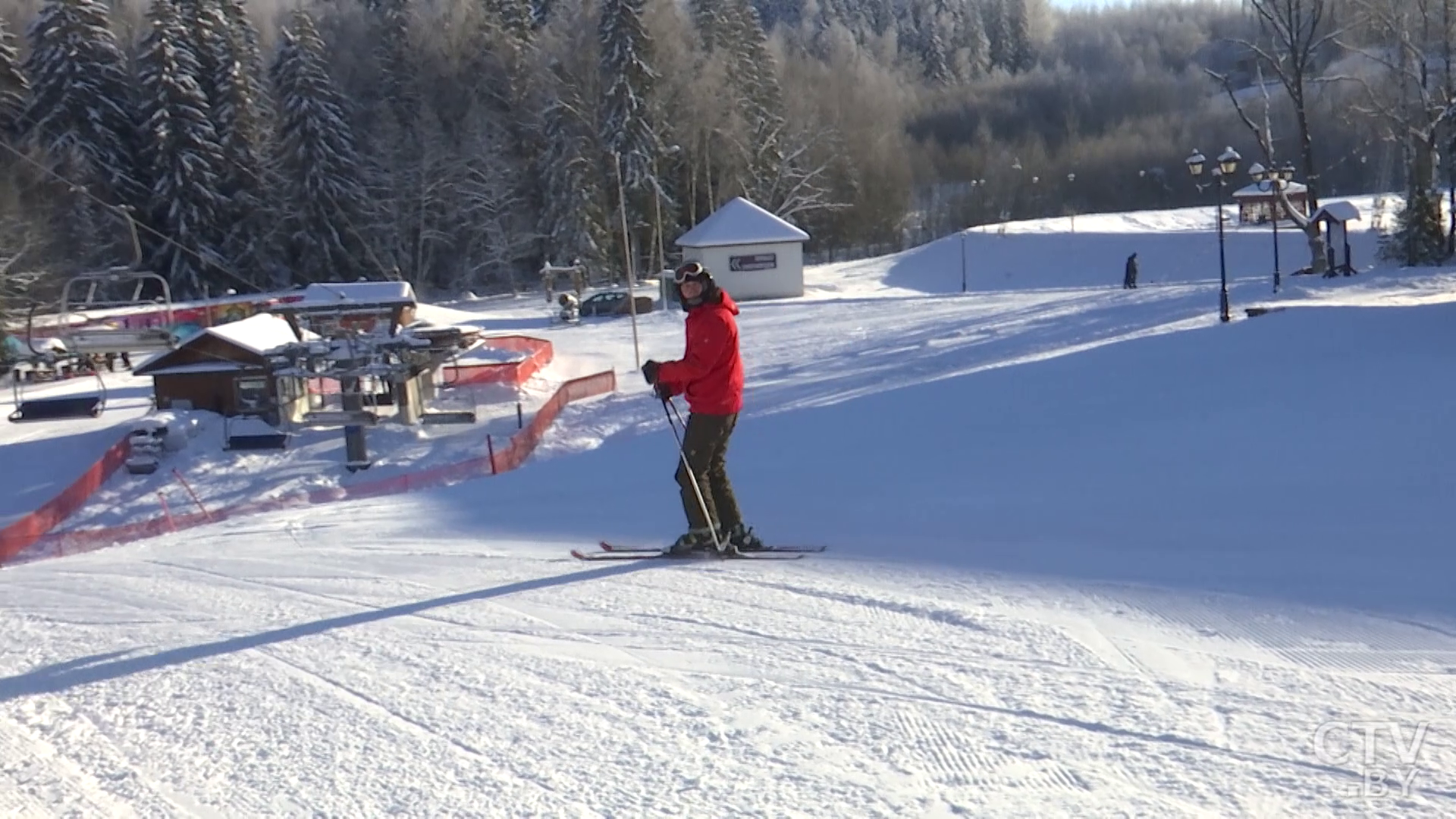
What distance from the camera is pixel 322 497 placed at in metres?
15.8

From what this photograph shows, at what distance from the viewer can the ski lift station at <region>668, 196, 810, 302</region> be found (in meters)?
Answer: 44.9

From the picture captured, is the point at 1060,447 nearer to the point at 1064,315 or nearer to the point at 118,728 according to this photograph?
the point at 118,728

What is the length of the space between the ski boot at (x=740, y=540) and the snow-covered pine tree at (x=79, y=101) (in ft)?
160

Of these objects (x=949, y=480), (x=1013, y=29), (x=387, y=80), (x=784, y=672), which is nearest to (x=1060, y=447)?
(x=949, y=480)

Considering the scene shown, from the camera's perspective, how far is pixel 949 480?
990 cm

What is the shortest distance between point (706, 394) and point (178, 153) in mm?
50115

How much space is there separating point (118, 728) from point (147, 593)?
2615mm

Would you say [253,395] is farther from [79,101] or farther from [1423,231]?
[1423,231]

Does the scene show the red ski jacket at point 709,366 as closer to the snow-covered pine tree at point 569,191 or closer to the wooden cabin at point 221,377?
the wooden cabin at point 221,377

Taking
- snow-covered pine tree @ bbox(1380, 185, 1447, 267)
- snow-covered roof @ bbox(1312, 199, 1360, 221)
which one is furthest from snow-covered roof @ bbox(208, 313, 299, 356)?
snow-covered pine tree @ bbox(1380, 185, 1447, 267)

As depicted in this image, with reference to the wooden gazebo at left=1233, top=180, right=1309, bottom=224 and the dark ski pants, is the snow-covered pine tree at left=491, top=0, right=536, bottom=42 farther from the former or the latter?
the dark ski pants

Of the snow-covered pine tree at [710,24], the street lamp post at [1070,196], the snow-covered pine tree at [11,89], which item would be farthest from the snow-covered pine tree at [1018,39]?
the snow-covered pine tree at [11,89]

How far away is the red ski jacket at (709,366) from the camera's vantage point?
22.1ft

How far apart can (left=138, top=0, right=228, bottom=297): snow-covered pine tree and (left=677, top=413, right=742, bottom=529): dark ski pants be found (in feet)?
155
